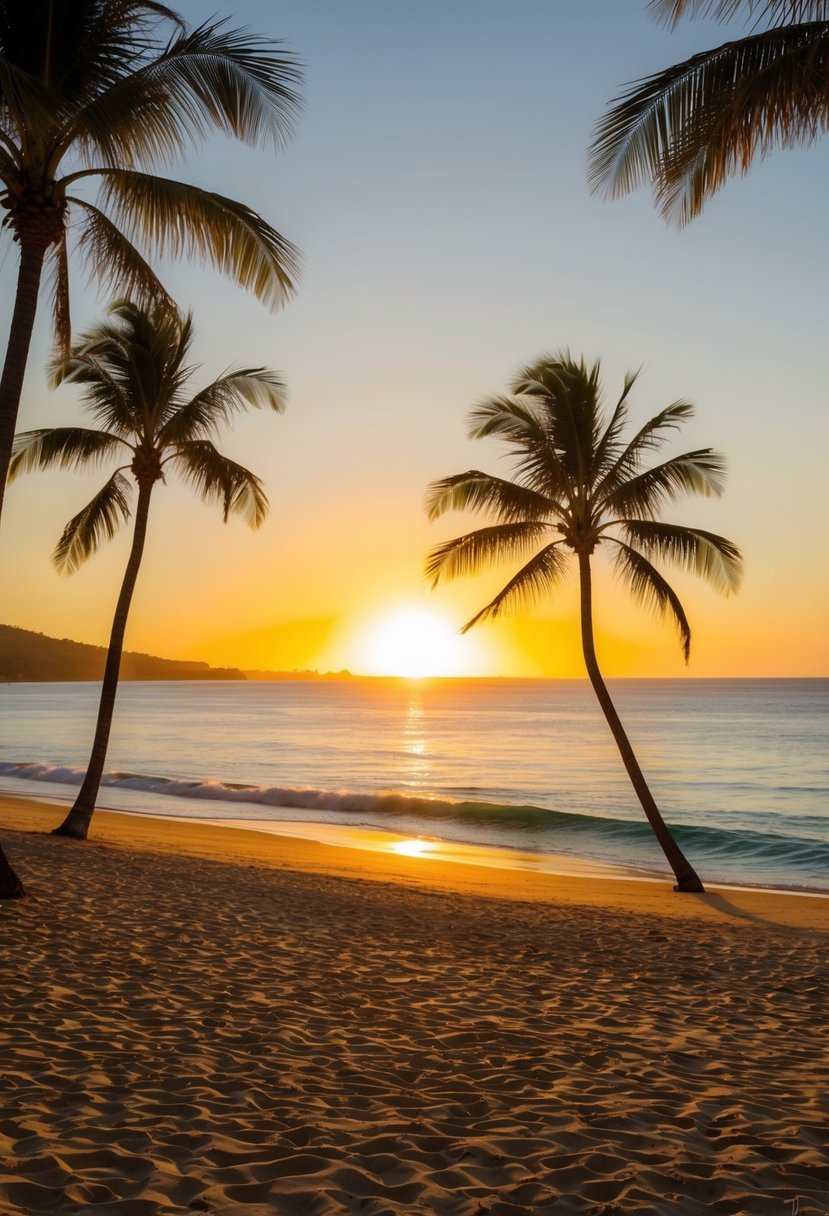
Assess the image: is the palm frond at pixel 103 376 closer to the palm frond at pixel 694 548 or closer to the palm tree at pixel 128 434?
the palm tree at pixel 128 434

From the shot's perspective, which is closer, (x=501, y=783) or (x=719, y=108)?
(x=719, y=108)

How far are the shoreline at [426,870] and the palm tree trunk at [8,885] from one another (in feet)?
17.6

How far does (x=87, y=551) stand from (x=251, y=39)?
872 cm

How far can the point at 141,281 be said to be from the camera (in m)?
9.71

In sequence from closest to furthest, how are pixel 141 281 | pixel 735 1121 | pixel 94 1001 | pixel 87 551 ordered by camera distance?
pixel 735 1121
pixel 94 1001
pixel 141 281
pixel 87 551

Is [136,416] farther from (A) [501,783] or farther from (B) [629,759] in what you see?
(A) [501,783]

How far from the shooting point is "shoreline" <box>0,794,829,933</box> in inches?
485

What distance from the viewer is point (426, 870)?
49.6 ft

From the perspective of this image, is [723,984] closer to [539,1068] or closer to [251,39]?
[539,1068]

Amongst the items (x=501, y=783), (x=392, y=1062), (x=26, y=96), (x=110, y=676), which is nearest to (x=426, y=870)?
(x=110, y=676)

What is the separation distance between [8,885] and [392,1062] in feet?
14.8

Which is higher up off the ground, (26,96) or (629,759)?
(26,96)

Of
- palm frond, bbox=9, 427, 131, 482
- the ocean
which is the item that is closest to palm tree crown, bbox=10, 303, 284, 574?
palm frond, bbox=9, 427, 131, 482

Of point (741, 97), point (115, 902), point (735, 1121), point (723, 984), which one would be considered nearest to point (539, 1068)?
point (735, 1121)
